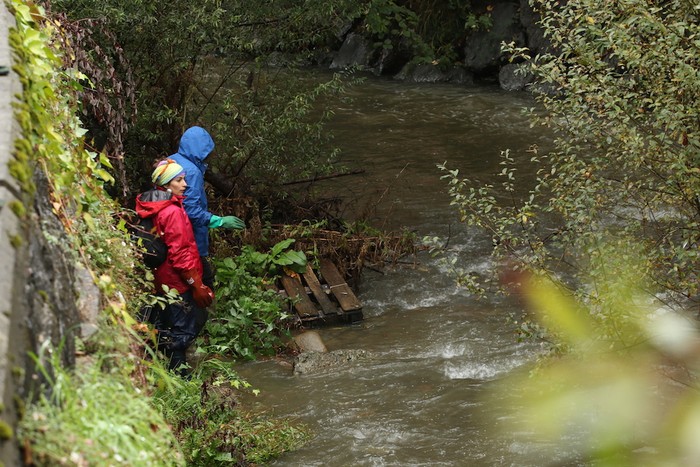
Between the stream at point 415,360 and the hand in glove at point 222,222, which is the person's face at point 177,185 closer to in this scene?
the hand in glove at point 222,222

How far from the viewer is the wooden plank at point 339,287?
8.66 meters

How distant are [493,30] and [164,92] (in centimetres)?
1119

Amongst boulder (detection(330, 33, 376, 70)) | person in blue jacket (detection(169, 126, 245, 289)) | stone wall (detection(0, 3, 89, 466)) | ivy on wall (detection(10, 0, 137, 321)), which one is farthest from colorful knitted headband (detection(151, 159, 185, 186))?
boulder (detection(330, 33, 376, 70))

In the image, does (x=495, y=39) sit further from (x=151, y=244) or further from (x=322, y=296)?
(x=151, y=244)

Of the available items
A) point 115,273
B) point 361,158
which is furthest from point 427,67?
point 115,273

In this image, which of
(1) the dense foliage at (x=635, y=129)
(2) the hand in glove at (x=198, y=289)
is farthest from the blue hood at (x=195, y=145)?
(1) the dense foliage at (x=635, y=129)

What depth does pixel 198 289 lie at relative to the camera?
21.7ft

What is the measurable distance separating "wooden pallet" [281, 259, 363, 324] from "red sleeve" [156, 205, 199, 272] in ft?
7.53

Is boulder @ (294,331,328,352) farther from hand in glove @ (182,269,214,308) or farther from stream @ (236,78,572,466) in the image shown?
hand in glove @ (182,269,214,308)

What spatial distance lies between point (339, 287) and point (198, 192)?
240 centimetres

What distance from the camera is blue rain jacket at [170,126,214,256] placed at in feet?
22.8

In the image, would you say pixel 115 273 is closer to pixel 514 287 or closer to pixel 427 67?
pixel 514 287

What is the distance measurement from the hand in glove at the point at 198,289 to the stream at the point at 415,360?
93cm

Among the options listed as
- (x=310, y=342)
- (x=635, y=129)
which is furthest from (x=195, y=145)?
(x=635, y=129)
